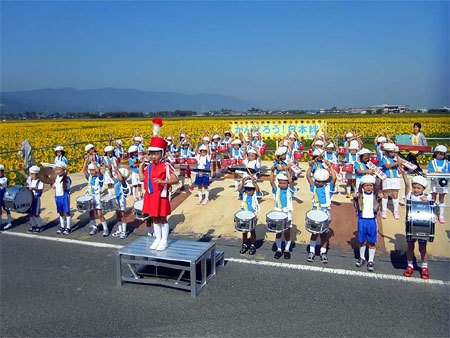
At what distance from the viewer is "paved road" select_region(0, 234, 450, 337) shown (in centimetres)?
539

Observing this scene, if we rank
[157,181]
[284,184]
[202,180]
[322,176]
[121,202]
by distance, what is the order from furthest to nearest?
[202,180], [121,202], [284,184], [322,176], [157,181]

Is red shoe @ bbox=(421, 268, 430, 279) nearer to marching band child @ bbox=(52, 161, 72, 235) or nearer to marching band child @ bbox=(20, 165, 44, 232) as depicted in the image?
marching band child @ bbox=(52, 161, 72, 235)

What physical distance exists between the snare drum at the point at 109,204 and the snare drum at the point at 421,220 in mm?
6463

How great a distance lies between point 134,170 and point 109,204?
312 centimetres

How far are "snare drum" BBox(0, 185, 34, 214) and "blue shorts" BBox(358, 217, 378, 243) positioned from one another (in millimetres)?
8230

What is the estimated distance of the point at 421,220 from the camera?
651 cm

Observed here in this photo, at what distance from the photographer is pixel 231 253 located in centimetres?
841

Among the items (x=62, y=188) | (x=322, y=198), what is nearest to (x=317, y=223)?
(x=322, y=198)

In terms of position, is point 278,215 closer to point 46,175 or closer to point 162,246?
point 162,246

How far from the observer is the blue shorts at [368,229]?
7023mm

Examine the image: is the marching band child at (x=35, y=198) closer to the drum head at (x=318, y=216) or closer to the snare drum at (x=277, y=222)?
the snare drum at (x=277, y=222)

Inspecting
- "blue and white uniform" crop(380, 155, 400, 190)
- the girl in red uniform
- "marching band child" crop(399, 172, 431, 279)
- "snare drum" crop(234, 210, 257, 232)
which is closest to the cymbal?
the girl in red uniform

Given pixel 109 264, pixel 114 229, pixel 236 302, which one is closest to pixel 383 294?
pixel 236 302

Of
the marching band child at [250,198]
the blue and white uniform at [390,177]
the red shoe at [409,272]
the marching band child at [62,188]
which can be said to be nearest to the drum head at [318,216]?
the marching band child at [250,198]
